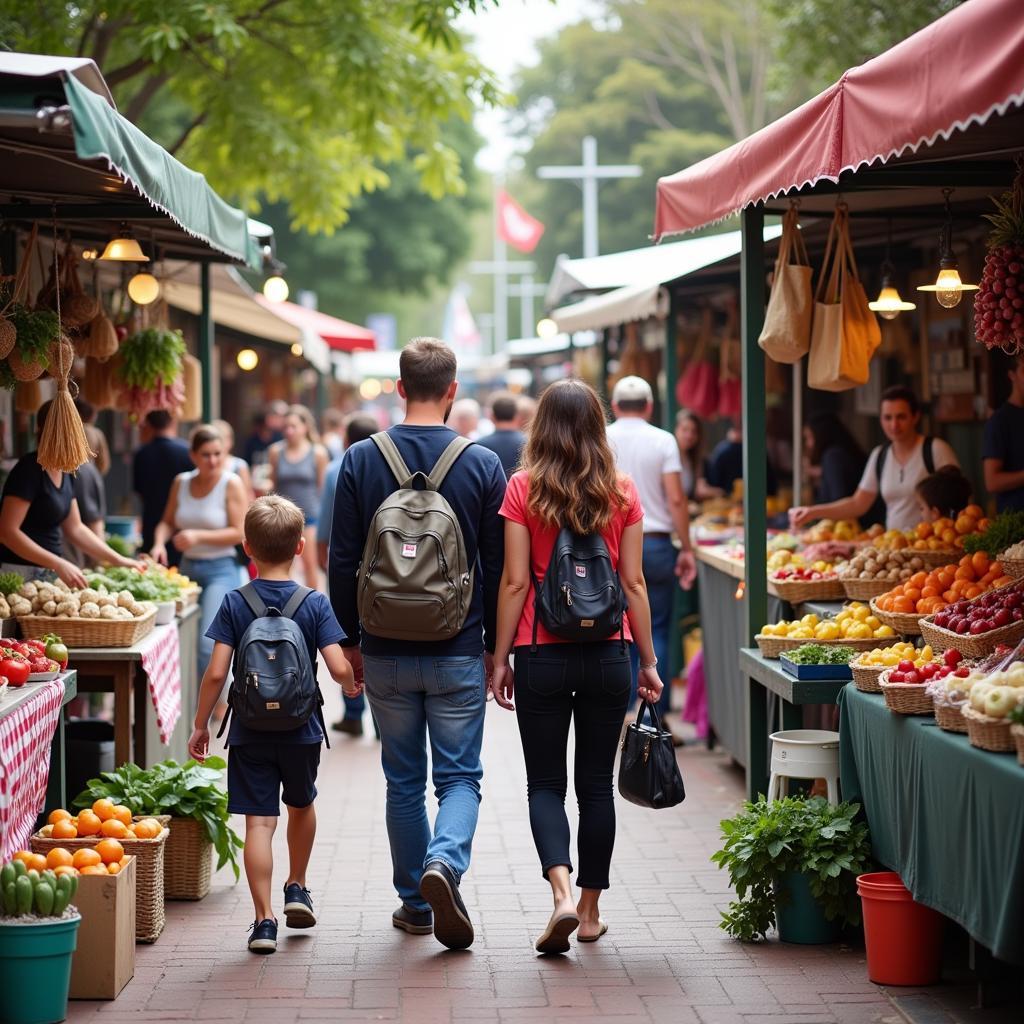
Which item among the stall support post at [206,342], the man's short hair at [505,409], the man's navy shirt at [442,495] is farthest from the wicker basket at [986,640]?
the stall support post at [206,342]

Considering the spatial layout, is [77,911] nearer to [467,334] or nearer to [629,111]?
[629,111]

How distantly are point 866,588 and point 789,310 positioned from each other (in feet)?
4.76

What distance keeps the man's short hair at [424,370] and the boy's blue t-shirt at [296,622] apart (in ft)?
2.91

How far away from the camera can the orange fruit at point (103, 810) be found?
20.6 feet

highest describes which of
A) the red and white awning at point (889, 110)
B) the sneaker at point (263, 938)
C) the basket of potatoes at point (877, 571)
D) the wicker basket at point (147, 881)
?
the red and white awning at point (889, 110)

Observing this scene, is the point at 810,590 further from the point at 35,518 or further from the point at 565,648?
the point at 35,518

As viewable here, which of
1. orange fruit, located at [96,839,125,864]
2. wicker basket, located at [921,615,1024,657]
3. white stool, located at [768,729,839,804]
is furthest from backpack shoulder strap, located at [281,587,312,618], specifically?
wicker basket, located at [921,615,1024,657]

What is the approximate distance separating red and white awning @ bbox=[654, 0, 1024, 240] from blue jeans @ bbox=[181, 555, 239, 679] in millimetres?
4451

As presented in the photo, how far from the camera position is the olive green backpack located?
5.77m

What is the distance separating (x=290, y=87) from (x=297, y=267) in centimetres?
1946

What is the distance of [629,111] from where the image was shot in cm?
4409

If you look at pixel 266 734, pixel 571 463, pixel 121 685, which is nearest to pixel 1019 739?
pixel 571 463

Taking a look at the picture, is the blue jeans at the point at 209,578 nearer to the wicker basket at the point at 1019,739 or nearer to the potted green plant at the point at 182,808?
the potted green plant at the point at 182,808

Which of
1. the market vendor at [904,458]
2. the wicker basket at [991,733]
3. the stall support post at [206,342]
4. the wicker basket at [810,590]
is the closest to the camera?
the wicker basket at [991,733]
